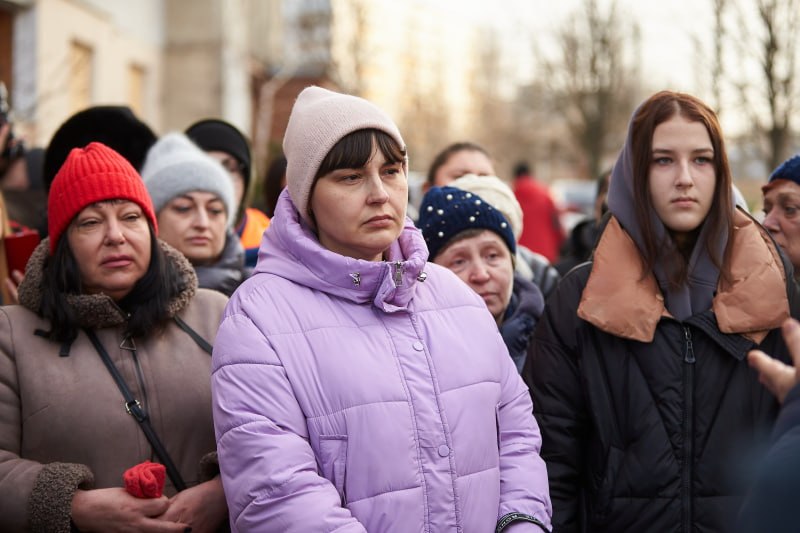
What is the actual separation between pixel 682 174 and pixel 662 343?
0.61 meters

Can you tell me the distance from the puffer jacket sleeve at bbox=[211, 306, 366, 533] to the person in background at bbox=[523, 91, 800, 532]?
108 cm

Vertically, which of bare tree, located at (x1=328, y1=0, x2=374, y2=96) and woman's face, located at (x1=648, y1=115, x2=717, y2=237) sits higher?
bare tree, located at (x1=328, y1=0, x2=374, y2=96)

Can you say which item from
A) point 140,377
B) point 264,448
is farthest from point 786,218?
point 140,377

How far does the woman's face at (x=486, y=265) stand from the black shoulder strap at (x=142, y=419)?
1.44m

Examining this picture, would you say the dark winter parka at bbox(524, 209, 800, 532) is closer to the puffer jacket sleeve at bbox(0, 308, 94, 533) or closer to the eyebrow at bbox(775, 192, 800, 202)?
the eyebrow at bbox(775, 192, 800, 202)

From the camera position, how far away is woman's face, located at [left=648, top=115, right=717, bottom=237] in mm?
3039

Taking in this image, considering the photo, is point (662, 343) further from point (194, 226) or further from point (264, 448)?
point (194, 226)

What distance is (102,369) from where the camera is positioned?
9.87ft

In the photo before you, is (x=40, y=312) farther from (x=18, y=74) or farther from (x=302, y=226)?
(x=18, y=74)

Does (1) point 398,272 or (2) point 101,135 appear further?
(2) point 101,135

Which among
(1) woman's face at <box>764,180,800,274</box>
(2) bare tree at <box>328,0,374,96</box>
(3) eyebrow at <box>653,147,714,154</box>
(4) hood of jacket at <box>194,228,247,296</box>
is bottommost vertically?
(4) hood of jacket at <box>194,228,247,296</box>

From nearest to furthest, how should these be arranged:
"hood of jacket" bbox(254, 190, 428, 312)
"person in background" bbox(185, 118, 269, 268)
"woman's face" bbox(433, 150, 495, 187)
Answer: "hood of jacket" bbox(254, 190, 428, 312) < "woman's face" bbox(433, 150, 495, 187) < "person in background" bbox(185, 118, 269, 268)

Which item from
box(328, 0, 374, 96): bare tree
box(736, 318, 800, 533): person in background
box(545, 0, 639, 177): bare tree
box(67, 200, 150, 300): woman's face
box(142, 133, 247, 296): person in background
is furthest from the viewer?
box(328, 0, 374, 96): bare tree

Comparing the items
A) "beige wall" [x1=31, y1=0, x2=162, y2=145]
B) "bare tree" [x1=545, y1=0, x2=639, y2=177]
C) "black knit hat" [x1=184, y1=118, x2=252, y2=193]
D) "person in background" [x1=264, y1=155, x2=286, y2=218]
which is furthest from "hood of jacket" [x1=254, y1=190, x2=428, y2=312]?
"bare tree" [x1=545, y1=0, x2=639, y2=177]
